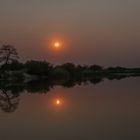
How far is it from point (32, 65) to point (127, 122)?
173 feet

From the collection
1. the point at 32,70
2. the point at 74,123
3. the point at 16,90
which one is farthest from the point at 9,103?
the point at 32,70

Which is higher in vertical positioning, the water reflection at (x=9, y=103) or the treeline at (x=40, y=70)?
the treeline at (x=40, y=70)

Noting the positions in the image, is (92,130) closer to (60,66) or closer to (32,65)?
(32,65)

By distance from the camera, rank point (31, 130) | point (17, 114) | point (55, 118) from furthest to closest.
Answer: point (17, 114)
point (55, 118)
point (31, 130)

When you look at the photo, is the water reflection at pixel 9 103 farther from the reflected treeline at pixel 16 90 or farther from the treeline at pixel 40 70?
the treeline at pixel 40 70

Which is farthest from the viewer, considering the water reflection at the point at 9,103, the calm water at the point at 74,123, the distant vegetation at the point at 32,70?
the distant vegetation at the point at 32,70

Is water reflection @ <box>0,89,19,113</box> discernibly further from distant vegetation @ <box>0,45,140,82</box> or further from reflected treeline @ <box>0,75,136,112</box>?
distant vegetation @ <box>0,45,140,82</box>

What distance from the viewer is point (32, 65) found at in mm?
64500

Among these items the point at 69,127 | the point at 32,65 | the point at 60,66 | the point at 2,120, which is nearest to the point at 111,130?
the point at 69,127

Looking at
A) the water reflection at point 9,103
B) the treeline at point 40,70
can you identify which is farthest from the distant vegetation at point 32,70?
the water reflection at point 9,103

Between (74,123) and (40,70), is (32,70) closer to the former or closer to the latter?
(40,70)

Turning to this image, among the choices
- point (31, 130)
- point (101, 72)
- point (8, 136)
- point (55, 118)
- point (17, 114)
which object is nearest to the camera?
point (8, 136)

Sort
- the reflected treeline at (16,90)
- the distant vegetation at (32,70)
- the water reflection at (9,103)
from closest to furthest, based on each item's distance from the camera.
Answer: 1. the water reflection at (9,103)
2. the reflected treeline at (16,90)
3. the distant vegetation at (32,70)

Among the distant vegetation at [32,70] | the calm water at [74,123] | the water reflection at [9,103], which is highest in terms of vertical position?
the distant vegetation at [32,70]
